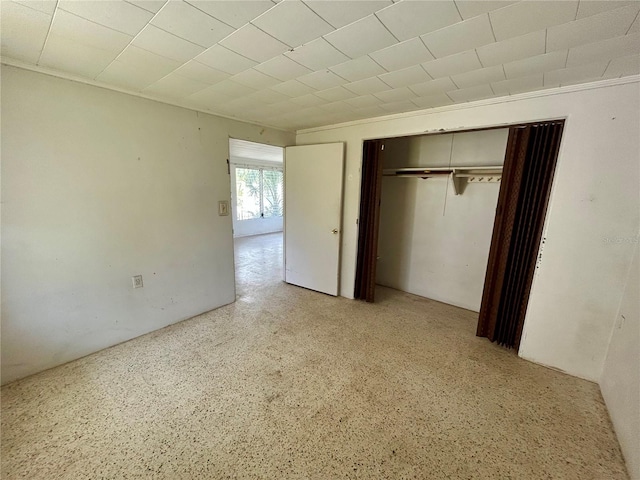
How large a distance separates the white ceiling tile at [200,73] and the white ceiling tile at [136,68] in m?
0.06

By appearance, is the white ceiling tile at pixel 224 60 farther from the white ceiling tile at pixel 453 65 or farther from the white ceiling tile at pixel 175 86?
the white ceiling tile at pixel 453 65

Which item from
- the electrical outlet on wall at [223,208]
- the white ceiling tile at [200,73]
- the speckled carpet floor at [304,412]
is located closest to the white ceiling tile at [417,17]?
the white ceiling tile at [200,73]

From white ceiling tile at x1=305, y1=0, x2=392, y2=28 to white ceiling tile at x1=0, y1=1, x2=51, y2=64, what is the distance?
128 cm

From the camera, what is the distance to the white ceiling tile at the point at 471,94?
1.93m

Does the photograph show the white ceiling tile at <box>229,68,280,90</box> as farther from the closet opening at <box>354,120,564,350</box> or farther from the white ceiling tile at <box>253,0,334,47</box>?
the closet opening at <box>354,120,564,350</box>

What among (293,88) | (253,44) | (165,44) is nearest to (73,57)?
(165,44)

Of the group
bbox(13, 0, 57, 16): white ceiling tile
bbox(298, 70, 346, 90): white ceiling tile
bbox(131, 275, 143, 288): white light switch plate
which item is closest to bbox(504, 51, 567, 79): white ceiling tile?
bbox(298, 70, 346, 90): white ceiling tile

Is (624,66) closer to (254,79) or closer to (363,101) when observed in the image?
(363,101)

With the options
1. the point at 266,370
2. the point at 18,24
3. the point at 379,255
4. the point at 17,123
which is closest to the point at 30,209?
the point at 17,123

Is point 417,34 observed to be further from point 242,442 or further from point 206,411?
point 206,411

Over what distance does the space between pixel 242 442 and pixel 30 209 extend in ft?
6.93

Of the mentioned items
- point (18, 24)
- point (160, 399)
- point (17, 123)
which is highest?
point (18, 24)

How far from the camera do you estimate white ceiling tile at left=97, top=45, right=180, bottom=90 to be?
1.53 metres

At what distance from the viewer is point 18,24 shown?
4.11 feet
